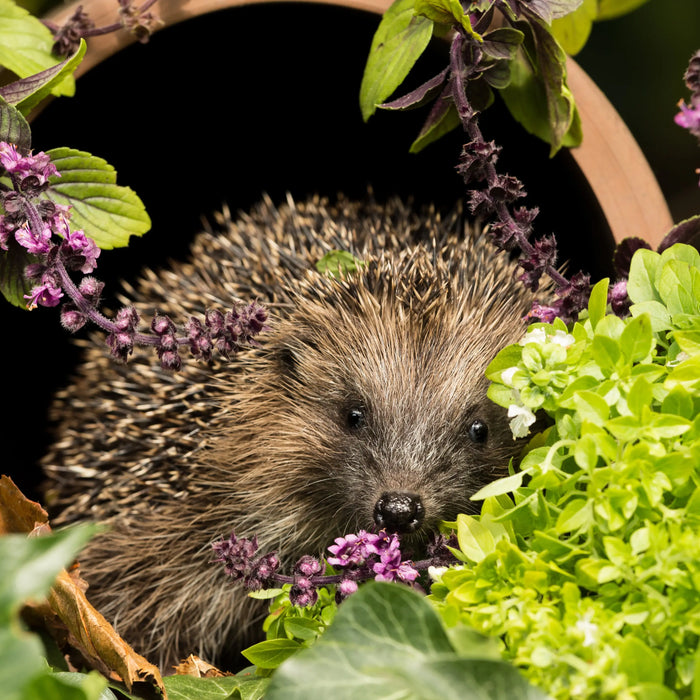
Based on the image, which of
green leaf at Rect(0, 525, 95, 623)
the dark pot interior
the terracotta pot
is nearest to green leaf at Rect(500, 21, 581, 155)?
the terracotta pot

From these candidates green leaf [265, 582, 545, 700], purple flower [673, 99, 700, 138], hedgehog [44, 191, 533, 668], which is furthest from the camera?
hedgehog [44, 191, 533, 668]

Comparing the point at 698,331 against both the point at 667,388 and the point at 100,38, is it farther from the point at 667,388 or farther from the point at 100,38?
the point at 100,38

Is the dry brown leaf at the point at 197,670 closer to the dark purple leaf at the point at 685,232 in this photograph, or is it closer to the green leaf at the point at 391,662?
the green leaf at the point at 391,662

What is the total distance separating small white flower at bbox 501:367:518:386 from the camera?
1.18 m

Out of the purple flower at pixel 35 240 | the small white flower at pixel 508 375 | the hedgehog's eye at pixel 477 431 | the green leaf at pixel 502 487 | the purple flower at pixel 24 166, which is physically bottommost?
the hedgehog's eye at pixel 477 431

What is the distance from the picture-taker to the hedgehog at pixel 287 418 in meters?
1.52

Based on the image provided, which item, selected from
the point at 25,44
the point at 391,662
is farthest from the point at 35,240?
the point at 391,662

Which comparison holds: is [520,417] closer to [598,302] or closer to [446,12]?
[598,302]

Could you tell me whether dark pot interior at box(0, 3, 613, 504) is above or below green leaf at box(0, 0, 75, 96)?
below

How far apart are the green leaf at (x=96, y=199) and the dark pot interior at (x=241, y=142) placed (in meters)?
0.41

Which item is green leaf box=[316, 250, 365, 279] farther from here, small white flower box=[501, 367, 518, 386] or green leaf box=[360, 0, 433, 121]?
small white flower box=[501, 367, 518, 386]

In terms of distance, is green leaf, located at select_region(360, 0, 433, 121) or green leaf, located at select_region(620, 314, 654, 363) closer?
green leaf, located at select_region(620, 314, 654, 363)

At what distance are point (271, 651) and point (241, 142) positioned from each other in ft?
4.39

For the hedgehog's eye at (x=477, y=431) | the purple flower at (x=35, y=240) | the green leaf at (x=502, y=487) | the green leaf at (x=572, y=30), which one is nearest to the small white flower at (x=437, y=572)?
the green leaf at (x=502, y=487)
